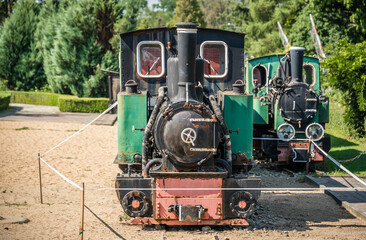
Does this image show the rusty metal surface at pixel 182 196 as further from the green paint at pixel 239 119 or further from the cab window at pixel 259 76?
the cab window at pixel 259 76

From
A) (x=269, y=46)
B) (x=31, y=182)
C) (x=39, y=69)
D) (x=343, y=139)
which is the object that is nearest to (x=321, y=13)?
(x=343, y=139)

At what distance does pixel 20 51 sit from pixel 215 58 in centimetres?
2946

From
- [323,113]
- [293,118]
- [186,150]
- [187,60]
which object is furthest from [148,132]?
[323,113]

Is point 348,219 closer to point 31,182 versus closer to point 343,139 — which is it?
point 31,182

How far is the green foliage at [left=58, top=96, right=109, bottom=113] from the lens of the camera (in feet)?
93.8

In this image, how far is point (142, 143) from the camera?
24.4ft

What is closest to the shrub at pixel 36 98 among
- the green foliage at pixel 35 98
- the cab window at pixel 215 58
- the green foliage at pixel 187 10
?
the green foliage at pixel 35 98

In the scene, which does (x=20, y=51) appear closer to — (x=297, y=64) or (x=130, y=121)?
(x=297, y=64)

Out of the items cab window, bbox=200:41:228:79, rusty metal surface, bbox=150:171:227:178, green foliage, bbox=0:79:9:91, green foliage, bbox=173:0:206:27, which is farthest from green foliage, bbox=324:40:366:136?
green foliage, bbox=173:0:206:27

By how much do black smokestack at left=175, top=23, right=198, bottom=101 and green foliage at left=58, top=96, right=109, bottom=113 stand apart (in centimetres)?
2220

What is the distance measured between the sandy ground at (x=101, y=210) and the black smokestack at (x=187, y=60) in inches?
85.9

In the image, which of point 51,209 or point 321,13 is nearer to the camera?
point 51,209

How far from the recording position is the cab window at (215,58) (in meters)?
8.58

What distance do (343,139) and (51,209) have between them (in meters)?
12.3
